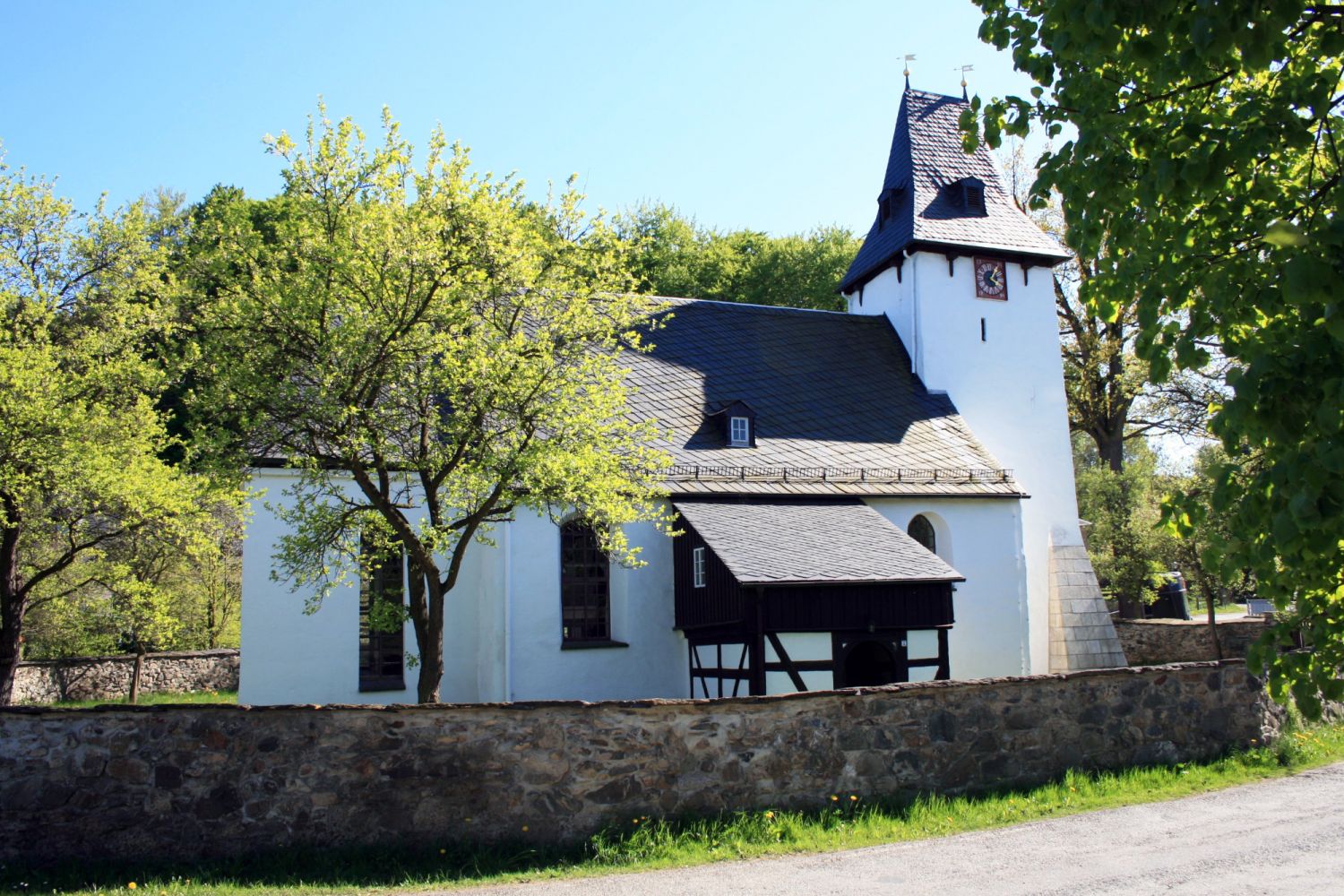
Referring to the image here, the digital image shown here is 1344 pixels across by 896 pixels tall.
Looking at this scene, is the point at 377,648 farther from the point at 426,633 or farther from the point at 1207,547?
the point at 1207,547

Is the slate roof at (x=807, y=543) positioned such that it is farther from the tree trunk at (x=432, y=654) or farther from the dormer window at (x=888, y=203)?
the dormer window at (x=888, y=203)

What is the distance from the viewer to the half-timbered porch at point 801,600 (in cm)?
1591

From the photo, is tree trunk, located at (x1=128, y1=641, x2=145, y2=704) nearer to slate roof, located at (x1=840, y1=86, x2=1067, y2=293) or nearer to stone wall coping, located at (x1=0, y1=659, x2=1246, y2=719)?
stone wall coping, located at (x1=0, y1=659, x2=1246, y2=719)

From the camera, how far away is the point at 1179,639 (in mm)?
26266

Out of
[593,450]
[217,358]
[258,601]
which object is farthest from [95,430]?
[593,450]

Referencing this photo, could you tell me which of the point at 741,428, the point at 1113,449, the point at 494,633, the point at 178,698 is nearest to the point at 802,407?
the point at 741,428

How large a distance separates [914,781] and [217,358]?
29.5 ft

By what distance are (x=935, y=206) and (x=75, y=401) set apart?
17.8 m

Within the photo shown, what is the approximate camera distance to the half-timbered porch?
626 inches

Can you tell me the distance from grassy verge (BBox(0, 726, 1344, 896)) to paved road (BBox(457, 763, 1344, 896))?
0.33 meters

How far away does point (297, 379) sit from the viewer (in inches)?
504

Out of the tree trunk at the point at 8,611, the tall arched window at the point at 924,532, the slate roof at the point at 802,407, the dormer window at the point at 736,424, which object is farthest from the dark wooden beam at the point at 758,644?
the tree trunk at the point at 8,611

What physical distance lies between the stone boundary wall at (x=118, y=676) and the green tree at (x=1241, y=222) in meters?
25.8

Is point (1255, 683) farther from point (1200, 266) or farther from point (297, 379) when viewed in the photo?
point (297, 379)
